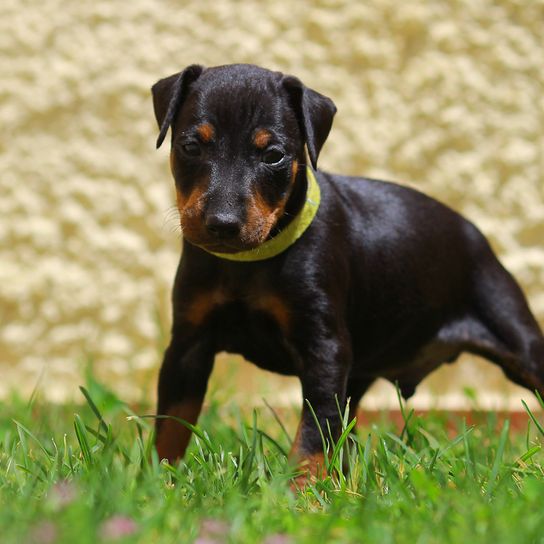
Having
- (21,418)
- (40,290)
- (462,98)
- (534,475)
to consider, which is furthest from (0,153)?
(534,475)

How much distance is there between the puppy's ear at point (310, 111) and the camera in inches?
121

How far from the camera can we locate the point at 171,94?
314cm

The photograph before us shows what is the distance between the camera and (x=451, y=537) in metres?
2.02

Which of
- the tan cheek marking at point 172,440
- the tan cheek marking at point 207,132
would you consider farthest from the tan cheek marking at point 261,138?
the tan cheek marking at point 172,440

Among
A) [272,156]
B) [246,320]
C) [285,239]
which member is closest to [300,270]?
[285,239]

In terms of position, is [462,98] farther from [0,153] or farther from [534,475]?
[534,475]

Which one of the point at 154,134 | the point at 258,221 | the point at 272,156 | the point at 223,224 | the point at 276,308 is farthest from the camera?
the point at 154,134

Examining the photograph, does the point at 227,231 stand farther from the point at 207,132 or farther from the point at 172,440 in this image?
the point at 172,440

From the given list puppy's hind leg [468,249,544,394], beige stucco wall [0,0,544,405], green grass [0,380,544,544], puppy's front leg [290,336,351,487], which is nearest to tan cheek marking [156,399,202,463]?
green grass [0,380,544,544]

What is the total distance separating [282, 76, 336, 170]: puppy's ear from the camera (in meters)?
3.08

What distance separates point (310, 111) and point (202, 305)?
735 mm

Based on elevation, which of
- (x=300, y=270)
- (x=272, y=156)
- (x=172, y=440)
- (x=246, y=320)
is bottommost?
(x=172, y=440)

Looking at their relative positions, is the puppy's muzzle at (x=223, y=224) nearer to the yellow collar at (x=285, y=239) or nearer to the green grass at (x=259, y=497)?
the yellow collar at (x=285, y=239)

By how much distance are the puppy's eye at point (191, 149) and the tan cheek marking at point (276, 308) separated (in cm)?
51
